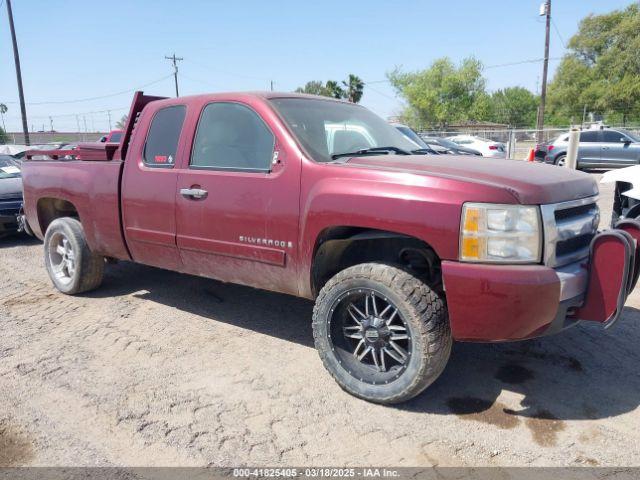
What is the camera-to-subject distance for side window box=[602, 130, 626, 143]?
17797 mm

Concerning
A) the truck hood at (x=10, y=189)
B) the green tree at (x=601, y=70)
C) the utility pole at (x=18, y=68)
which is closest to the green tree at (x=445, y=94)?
the green tree at (x=601, y=70)

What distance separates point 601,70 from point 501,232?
184 ft

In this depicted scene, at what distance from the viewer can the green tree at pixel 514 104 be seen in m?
84.1

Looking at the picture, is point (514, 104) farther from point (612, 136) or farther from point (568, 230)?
point (568, 230)

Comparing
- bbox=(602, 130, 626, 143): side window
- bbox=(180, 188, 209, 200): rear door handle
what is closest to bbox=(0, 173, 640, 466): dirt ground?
bbox=(180, 188, 209, 200): rear door handle

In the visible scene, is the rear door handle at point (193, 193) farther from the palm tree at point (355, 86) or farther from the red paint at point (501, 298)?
the palm tree at point (355, 86)

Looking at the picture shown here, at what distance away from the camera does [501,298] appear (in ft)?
8.81

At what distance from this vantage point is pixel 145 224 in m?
4.31

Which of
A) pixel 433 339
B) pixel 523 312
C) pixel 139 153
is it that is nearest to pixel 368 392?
pixel 433 339

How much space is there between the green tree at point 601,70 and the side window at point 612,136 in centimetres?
3212

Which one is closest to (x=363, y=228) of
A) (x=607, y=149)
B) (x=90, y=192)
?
(x=90, y=192)

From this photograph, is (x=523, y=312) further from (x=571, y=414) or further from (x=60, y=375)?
(x=60, y=375)

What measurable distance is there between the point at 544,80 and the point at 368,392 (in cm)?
3103

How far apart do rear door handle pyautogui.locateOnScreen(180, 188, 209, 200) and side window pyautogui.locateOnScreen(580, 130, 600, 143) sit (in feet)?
58.6
